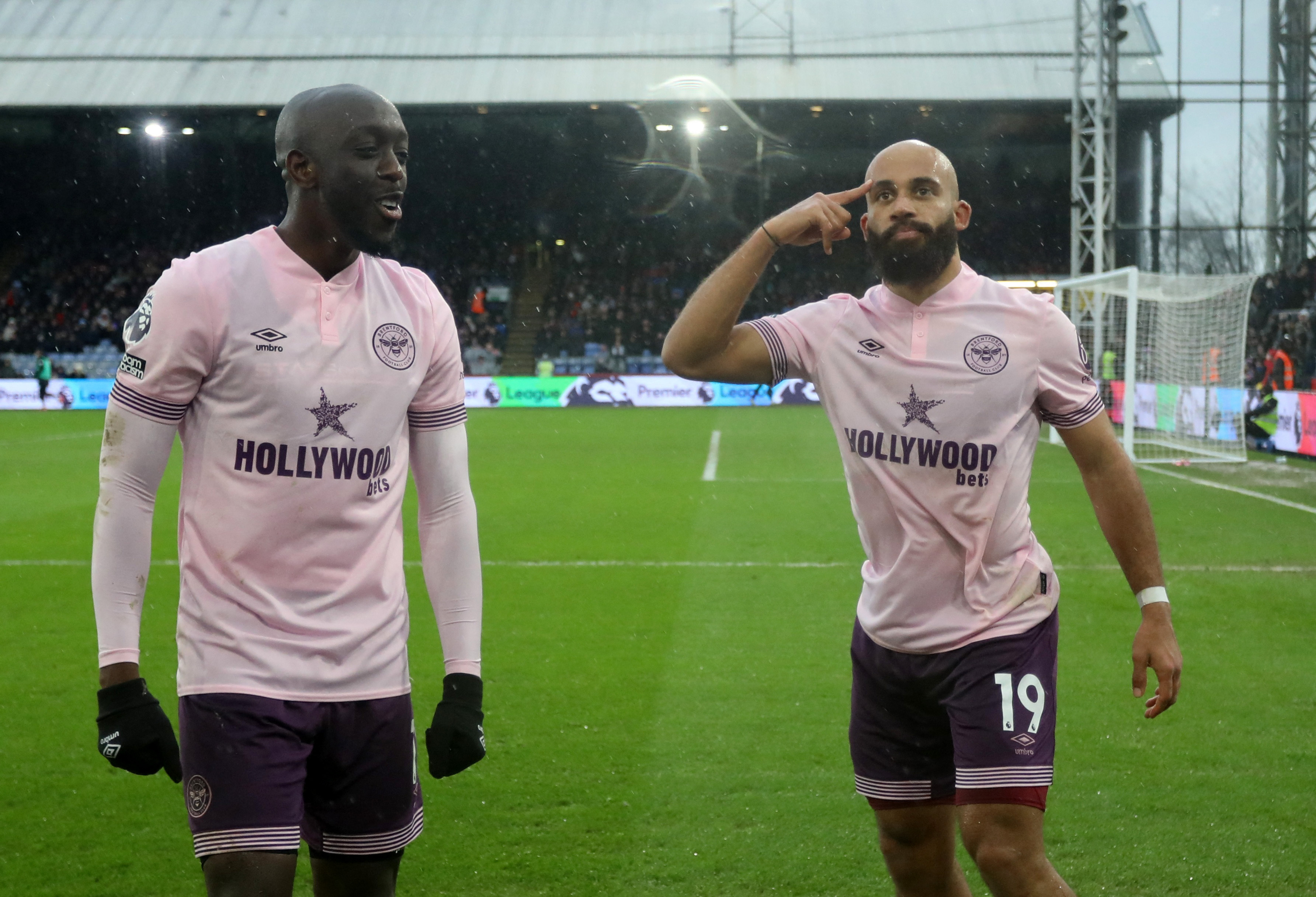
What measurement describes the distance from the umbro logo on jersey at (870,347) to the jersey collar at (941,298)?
0.09 metres

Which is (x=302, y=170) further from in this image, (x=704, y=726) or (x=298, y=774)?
(x=704, y=726)

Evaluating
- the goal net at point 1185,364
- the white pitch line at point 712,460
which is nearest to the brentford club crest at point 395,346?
the white pitch line at point 712,460

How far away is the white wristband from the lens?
296 centimetres

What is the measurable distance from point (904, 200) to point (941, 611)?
937mm

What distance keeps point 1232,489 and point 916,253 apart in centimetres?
1260

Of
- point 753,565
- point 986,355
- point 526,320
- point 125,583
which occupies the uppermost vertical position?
point 526,320

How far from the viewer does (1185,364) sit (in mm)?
18516

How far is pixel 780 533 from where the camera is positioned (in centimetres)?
1077

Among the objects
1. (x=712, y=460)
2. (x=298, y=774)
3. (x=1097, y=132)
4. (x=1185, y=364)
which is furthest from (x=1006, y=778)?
(x=1097, y=132)

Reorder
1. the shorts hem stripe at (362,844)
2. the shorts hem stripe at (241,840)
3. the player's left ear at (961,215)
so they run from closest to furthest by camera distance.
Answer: the shorts hem stripe at (241,840) → the shorts hem stripe at (362,844) → the player's left ear at (961,215)

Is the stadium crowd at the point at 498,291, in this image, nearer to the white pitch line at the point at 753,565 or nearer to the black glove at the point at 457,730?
the white pitch line at the point at 753,565

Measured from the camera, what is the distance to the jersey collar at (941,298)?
3.06 metres

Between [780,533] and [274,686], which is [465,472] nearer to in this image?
[274,686]

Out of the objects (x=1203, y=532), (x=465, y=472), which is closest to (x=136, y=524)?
(x=465, y=472)
